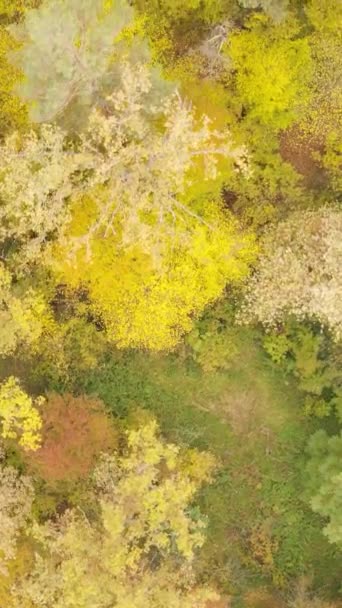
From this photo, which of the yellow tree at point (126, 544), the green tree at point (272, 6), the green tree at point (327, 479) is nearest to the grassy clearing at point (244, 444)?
the green tree at point (327, 479)

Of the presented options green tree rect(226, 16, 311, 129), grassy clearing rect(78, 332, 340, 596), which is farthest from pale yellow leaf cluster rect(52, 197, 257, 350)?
green tree rect(226, 16, 311, 129)

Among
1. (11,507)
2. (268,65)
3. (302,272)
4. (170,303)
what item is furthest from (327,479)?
(268,65)

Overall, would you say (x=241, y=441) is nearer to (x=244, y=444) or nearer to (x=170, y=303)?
(x=244, y=444)

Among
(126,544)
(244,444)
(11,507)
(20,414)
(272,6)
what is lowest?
(11,507)

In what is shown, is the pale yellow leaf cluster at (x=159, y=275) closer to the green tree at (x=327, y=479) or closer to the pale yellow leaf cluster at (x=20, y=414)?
the pale yellow leaf cluster at (x=20, y=414)

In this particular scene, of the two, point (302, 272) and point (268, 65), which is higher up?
point (268, 65)

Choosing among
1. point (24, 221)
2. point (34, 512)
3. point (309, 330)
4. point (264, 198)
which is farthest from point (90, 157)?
point (34, 512)
